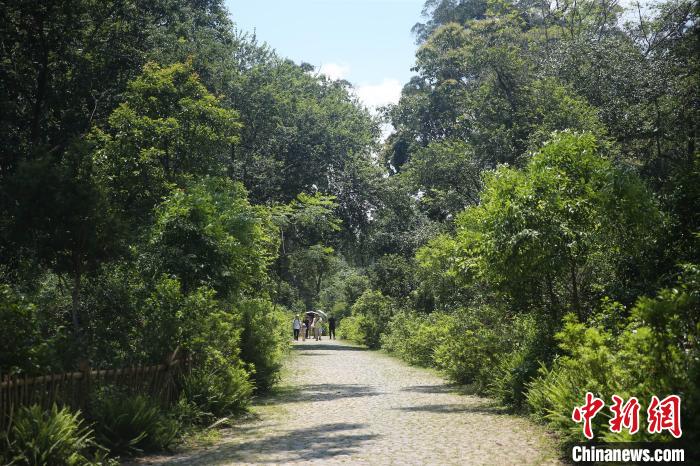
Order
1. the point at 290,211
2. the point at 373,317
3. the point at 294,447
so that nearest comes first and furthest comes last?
the point at 294,447 → the point at 290,211 → the point at 373,317

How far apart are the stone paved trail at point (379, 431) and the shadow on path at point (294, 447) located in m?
0.01

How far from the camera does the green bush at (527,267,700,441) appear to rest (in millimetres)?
6809

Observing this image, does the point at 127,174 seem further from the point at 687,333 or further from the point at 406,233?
the point at 406,233

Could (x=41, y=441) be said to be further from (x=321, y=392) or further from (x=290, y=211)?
(x=290, y=211)

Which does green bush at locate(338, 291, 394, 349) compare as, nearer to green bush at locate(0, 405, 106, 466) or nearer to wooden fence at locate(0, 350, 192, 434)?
wooden fence at locate(0, 350, 192, 434)

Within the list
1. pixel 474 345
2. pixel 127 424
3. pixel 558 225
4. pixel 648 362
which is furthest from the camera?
pixel 474 345

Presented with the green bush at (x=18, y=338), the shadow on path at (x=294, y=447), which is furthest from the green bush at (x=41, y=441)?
the shadow on path at (x=294, y=447)

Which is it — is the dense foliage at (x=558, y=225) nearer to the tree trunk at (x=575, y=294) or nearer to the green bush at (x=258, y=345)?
the tree trunk at (x=575, y=294)

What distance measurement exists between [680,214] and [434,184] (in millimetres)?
24746

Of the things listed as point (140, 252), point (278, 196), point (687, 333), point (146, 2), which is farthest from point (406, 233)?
point (687, 333)

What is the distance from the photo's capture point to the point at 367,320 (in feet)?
133

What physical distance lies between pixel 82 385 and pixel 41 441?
1.59m

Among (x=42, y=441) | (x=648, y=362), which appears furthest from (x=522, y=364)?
(x=42, y=441)

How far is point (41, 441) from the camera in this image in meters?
7.62
